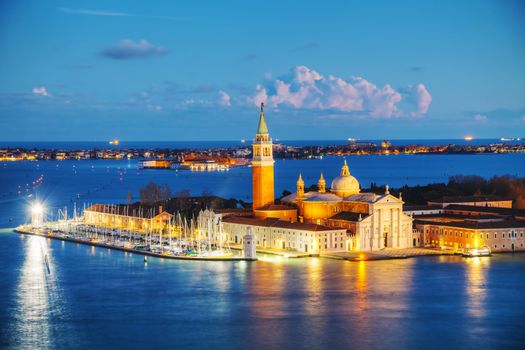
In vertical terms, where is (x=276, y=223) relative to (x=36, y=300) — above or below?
above

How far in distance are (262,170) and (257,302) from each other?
459 inches

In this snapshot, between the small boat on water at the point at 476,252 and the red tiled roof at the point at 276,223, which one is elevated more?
the red tiled roof at the point at 276,223

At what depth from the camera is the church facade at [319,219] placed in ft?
92.5

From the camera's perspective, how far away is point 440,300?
2116 centimetres

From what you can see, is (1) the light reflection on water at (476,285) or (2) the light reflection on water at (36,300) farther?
(1) the light reflection on water at (476,285)

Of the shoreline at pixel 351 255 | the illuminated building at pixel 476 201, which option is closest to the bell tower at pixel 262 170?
the shoreline at pixel 351 255

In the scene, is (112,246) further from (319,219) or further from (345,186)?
(345,186)

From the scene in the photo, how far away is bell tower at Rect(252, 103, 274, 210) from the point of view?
31.9 m

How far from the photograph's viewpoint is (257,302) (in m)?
20.7

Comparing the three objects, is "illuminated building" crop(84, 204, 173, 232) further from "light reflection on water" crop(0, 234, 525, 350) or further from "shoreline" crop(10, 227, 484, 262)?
"light reflection on water" crop(0, 234, 525, 350)

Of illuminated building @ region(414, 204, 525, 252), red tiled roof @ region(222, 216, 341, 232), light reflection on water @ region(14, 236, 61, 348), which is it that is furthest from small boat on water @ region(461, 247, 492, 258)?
light reflection on water @ region(14, 236, 61, 348)

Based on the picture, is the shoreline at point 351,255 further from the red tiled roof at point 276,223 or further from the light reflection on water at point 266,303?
the red tiled roof at point 276,223

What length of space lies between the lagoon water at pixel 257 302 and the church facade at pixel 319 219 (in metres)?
1.55

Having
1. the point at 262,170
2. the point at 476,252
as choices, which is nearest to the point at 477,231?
the point at 476,252
